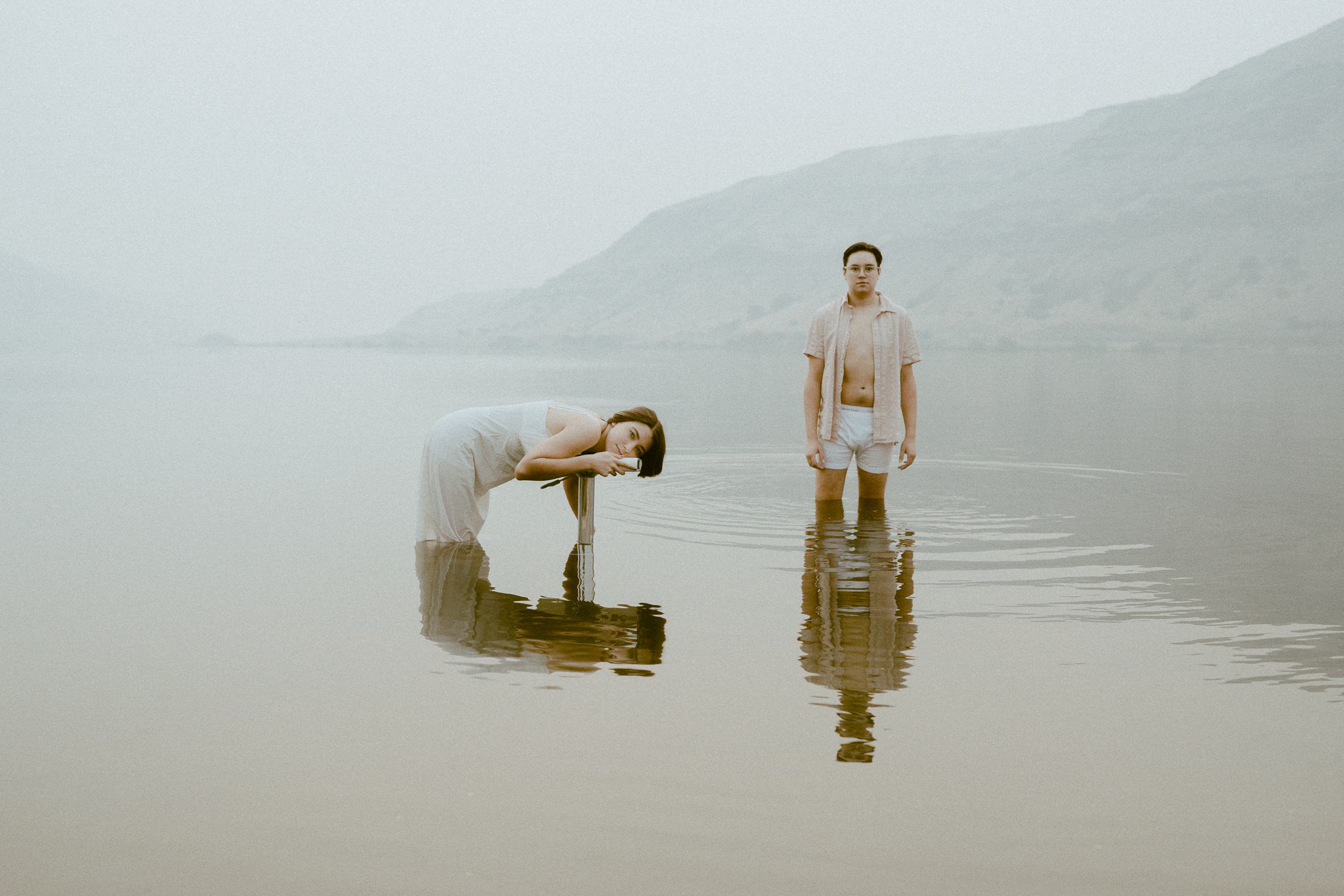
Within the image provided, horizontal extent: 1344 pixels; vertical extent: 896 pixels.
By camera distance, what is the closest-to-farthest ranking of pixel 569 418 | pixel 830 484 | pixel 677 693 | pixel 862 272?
pixel 677 693 < pixel 569 418 < pixel 862 272 < pixel 830 484

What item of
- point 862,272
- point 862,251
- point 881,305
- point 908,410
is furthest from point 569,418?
point 908,410

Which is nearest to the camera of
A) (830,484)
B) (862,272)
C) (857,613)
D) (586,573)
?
Answer: (857,613)

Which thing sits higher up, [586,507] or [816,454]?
[816,454]

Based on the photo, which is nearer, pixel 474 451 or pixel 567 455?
pixel 567 455

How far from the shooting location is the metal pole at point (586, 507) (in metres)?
7.53

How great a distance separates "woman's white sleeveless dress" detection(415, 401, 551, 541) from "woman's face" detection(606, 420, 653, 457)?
1.67ft

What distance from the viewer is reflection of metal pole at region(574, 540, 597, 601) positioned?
7.31 m

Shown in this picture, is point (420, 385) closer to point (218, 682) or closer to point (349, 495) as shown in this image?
point (349, 495)

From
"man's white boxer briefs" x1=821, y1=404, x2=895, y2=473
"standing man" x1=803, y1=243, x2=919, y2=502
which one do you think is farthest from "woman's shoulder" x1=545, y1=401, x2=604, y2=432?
"man's white boxer briefs" x1=821, y1=404, x2=895, y2=473

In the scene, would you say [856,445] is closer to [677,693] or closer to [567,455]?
[567,455]

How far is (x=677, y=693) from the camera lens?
17.4ft

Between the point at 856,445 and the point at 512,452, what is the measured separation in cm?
307

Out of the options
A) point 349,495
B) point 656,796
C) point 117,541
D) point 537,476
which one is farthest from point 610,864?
point 349,495

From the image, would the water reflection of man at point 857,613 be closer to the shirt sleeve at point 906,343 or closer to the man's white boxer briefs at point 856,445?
the man's white boxer briefs at point 856,445
